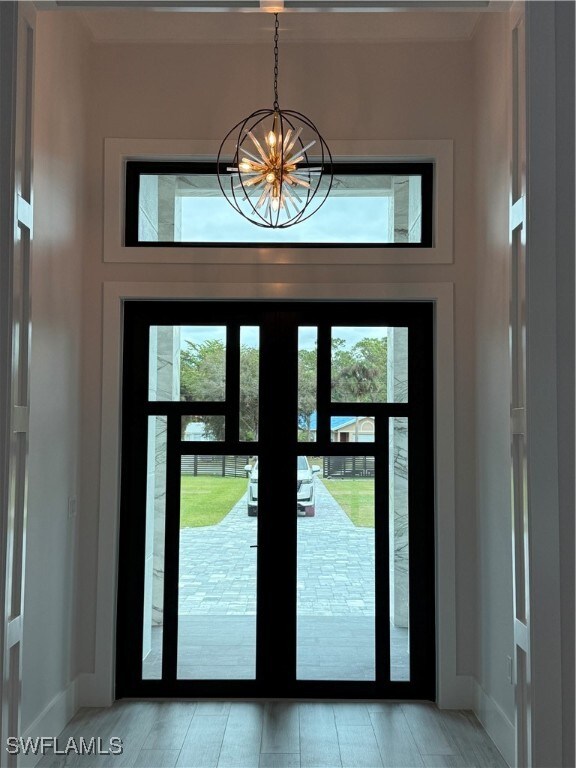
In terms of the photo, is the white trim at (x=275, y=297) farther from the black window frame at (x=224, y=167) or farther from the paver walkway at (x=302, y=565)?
the paver walkway at (x=302, y=565)

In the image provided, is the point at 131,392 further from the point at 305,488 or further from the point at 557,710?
the point at 557,710

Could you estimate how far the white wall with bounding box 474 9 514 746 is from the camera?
2977 millimetres

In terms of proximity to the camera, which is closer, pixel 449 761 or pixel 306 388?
pixel 449 761

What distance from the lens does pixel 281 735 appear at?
3074mm

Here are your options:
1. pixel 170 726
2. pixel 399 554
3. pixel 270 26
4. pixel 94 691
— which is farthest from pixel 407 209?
pixel 94 691

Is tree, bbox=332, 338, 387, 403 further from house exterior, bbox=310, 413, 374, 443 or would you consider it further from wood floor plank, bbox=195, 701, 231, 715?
wood floor plank, bbox=195, 701, 231, 715

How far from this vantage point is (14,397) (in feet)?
5.33

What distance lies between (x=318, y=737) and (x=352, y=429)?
147 centimetres

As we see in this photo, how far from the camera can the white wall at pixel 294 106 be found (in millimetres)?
3537

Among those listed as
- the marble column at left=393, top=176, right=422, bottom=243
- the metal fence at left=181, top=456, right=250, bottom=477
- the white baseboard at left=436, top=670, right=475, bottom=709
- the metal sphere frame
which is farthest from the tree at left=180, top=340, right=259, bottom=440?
the white baseboard at left=436, top=670, right=475, bottom=709

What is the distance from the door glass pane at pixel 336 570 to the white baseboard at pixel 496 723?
0.54m

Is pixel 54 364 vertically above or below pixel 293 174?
below

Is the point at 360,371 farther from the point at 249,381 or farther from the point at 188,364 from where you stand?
the point at 188,364

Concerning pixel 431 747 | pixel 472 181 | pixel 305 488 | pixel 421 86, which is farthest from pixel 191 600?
pixel 421 86
